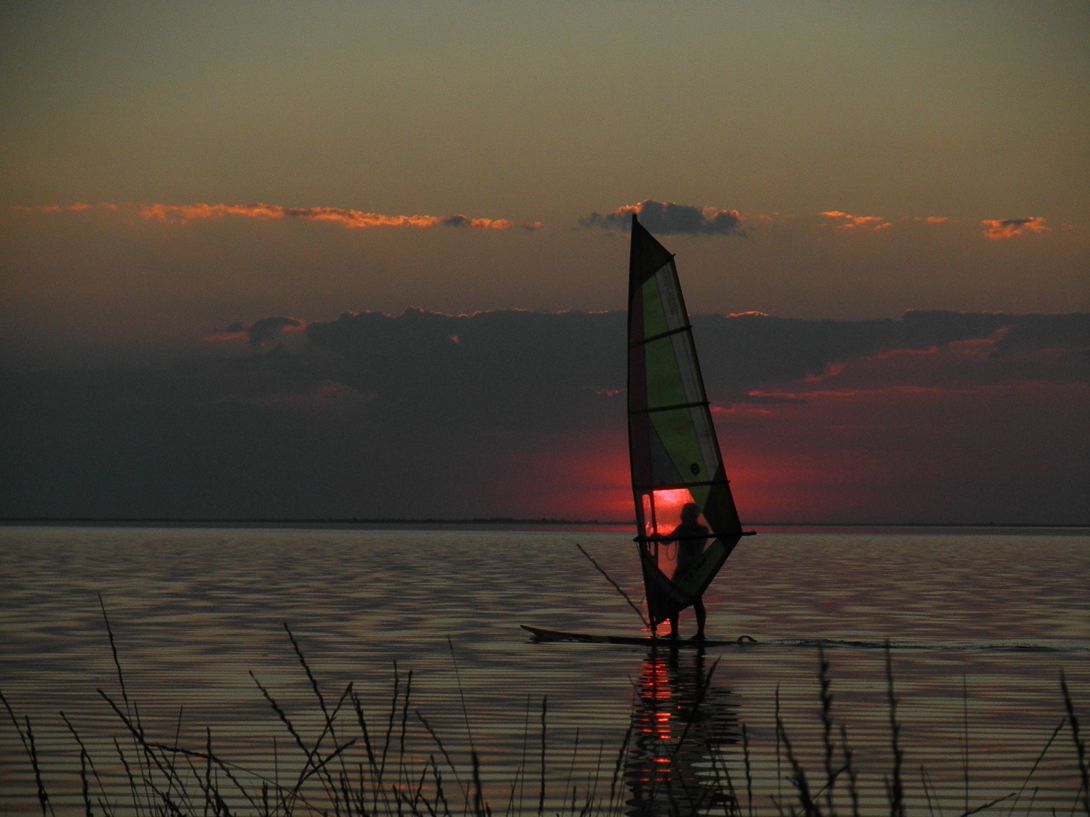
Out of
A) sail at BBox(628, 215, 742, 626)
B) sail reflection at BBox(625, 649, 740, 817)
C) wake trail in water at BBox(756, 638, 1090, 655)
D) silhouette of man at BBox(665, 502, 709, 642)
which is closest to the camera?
sail reflection at BBox(625, 649, 740, 817)

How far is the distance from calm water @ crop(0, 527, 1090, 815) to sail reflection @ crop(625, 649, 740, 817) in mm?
63

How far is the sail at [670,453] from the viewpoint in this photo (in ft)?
99.6

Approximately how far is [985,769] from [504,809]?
17.2ft

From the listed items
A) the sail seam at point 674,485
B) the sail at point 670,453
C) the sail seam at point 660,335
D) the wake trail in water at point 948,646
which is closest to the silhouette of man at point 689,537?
the sail at point 670,453

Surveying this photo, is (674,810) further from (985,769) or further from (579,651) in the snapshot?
(579,651)

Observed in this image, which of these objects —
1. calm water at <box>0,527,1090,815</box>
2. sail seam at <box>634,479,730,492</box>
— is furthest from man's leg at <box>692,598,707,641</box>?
sail seam at <box>634,479,730,492</box>

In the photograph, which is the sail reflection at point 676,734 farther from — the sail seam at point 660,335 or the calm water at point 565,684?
the sail seam at point 660,335

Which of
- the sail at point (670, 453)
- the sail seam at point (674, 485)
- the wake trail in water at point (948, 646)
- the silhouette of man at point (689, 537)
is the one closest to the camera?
the wake trail in water at point (948, 646)

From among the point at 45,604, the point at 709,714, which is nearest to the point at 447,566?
the point at 45,604

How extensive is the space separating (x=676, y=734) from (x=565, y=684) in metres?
5.34

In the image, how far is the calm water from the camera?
15148 millimetres

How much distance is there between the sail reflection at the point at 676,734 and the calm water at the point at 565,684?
0.06 m

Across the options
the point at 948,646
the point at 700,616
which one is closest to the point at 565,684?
the point at 700,616

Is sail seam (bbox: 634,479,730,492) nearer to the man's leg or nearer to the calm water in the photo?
the man's leg
